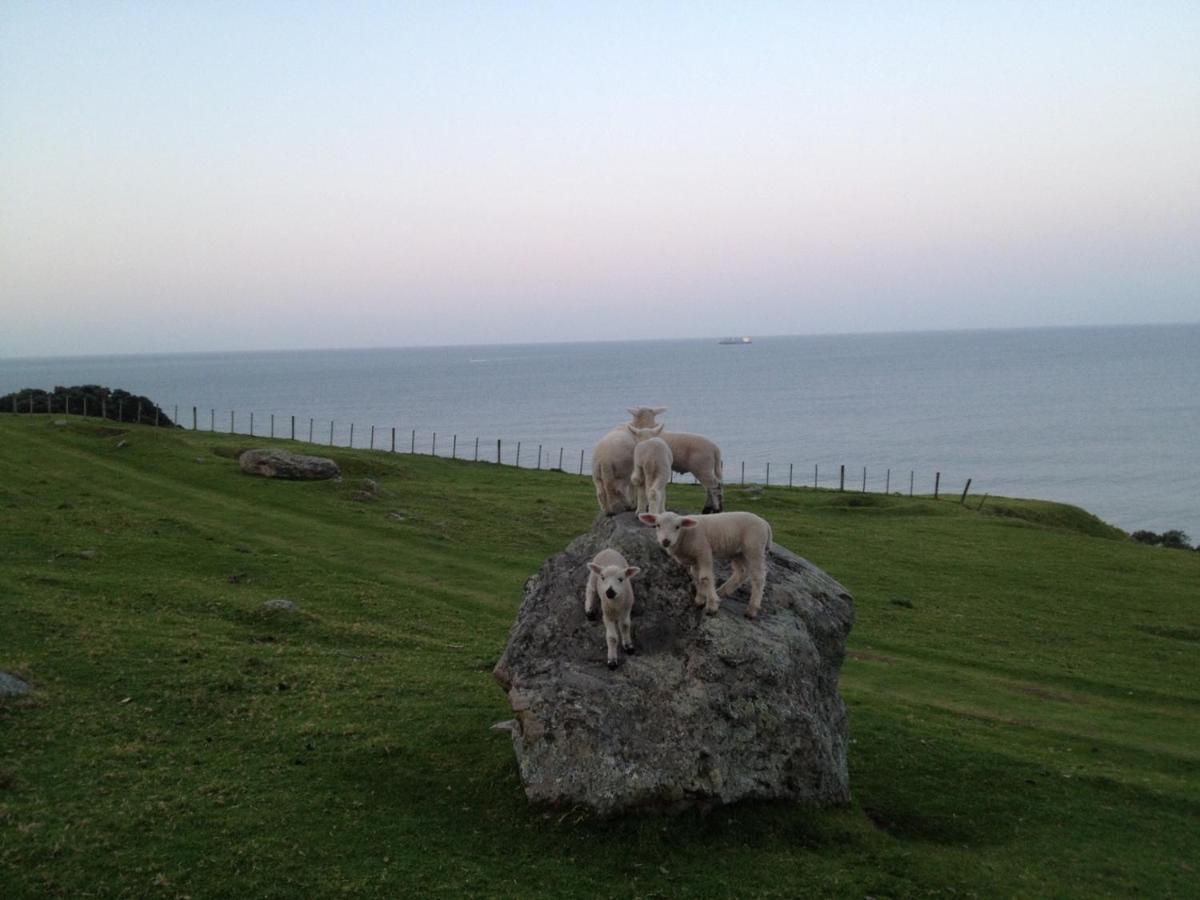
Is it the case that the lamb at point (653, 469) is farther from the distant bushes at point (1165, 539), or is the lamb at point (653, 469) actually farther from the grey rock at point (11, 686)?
the distant bushes at point (1165, 539)

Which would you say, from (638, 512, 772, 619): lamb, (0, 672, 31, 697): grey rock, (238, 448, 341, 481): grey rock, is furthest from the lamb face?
A: (238, 448, 341, 481): grey rock

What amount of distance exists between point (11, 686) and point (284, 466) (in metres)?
30.0

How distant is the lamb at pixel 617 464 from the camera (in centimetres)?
1523

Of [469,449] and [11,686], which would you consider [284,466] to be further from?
[469,449]

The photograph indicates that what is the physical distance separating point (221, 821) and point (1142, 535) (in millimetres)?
67458

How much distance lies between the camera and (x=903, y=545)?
142 ft

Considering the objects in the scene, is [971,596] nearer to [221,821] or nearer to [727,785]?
[727,785]

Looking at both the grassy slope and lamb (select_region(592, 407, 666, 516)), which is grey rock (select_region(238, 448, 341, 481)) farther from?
lamb (select_region(592, 407, 666, 516))

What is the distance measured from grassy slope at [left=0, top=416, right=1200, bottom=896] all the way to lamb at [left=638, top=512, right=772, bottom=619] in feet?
10.3

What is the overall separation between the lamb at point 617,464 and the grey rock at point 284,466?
33.1 m

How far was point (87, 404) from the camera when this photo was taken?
72.6m

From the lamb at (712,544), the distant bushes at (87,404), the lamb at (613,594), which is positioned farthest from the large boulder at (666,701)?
the distant bushes at (87,404)

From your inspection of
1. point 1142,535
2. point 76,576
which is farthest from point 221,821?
point 1142,535

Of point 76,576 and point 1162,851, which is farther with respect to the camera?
point 76,576
